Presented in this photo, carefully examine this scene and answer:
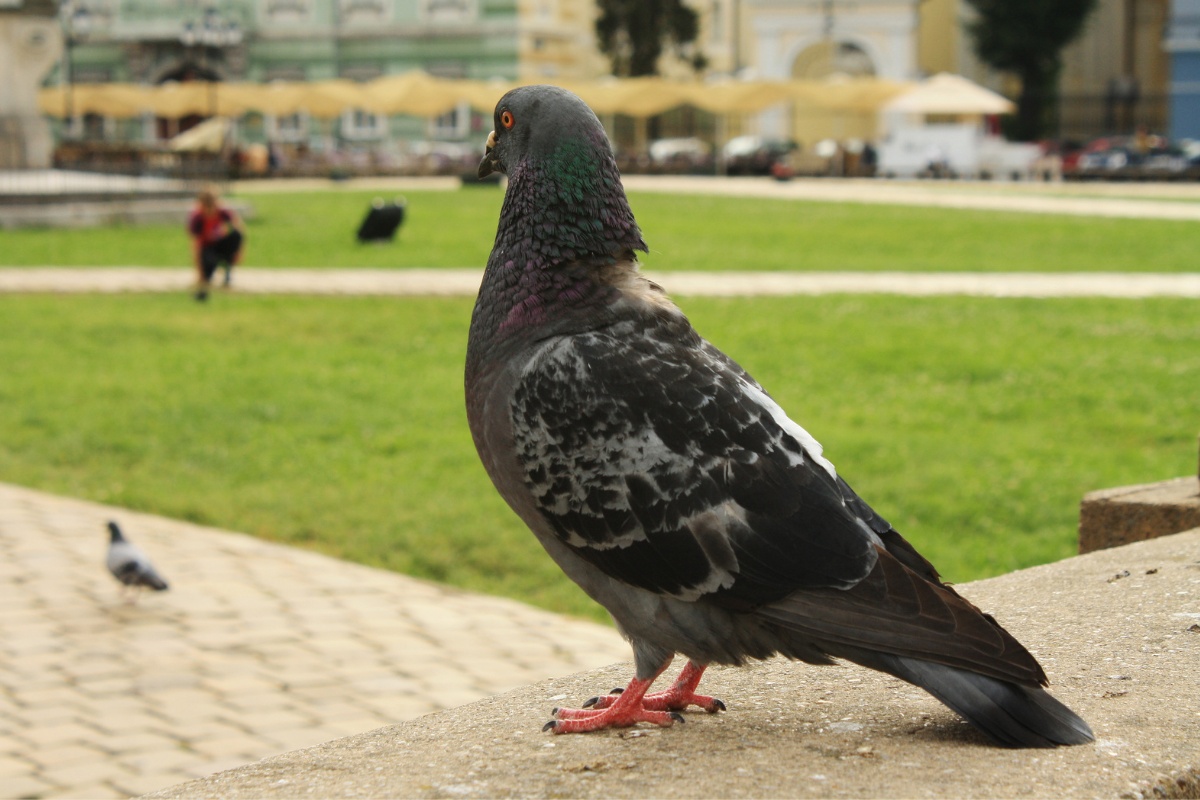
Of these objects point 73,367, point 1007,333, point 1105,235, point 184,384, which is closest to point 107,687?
point 184,384

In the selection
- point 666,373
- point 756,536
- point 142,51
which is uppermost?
point 142,51

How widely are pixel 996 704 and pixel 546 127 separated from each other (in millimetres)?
1430

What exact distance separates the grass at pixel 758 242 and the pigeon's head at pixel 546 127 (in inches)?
566

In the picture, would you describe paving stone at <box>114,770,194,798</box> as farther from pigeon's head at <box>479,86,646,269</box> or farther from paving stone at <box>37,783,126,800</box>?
pigeon's head at <box>479,86,646,269</box>

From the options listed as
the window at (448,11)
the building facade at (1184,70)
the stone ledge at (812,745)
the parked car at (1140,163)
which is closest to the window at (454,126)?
the window at (448,11)

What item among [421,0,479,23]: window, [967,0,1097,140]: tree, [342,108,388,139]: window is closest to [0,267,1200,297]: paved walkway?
[421,0,479,23]: window

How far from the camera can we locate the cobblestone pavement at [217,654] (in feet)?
17.1

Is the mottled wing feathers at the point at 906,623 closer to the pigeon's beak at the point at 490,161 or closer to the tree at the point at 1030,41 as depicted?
the pigeon's beak at the point at 490,161

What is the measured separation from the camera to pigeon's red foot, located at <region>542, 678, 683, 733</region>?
9.90 feet

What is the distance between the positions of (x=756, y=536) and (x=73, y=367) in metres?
10.7

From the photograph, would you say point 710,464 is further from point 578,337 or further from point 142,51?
point 142,51

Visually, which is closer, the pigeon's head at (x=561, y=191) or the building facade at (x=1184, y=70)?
the pigeon's head at (x=561, y=191)

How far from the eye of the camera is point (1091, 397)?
1034 cm

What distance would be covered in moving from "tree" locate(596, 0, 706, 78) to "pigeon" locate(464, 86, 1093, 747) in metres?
53.4
